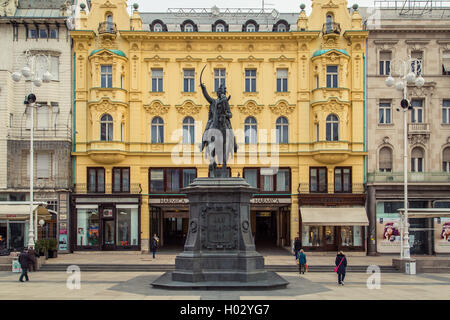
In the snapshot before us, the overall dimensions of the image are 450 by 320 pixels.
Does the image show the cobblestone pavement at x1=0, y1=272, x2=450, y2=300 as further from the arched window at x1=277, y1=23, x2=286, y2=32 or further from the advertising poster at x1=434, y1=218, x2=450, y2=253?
the arched window at x1=277, y1=23, x2=286, y2=32

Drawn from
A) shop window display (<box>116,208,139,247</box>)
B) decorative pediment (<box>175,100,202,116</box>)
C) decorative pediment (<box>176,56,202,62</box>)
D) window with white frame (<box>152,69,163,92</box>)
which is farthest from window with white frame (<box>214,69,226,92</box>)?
shop window display (<box>116,208,139,247</box>)

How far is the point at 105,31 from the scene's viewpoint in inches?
1709

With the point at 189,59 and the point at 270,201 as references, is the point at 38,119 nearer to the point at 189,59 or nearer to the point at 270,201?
the point at 189,59

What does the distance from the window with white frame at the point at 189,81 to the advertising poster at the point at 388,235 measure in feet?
56.8

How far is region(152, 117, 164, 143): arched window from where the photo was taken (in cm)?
4397

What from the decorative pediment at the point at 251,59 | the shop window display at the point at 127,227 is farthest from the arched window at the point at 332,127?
the shop window display at the point at 127,227

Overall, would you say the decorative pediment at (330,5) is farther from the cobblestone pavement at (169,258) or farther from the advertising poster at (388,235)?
the cobblestone pavement at (169,258)

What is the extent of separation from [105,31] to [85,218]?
14.1 m

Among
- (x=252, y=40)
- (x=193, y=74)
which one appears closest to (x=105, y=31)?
(x=193, y=74)

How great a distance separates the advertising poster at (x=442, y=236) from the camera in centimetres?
4088

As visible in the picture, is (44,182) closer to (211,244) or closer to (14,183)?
(14,183)

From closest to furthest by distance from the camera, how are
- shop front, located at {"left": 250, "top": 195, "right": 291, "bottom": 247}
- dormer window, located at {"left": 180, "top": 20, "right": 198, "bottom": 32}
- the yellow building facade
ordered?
the yellow building facade
shop front, located at {"left": 250, "top": 195, "right": 291, "bottom": 247}
dormer window, located at {"left": 180, "top": 20, "right": 198, "bottom": 32}

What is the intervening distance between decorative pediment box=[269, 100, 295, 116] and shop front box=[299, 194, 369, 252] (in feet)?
21.7

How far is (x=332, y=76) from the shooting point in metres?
43.3
